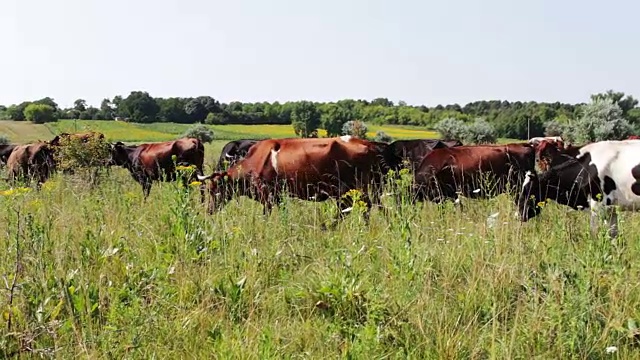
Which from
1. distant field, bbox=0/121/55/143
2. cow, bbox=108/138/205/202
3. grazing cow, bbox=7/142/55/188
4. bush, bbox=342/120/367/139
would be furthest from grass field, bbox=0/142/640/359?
distant field, bbox=0/121/55/143

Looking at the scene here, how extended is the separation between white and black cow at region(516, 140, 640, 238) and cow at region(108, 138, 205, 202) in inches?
339

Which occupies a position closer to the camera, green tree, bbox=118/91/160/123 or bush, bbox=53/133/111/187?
bush, bbox=53/133/111/187

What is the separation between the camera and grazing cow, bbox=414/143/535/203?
970cm

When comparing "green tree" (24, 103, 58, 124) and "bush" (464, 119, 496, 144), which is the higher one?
"green tree" (24, 103, 58, 124)

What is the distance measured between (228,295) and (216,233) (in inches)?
49.9

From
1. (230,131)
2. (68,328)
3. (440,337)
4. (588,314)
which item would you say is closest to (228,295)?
(68,328)

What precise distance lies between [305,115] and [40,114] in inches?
1672

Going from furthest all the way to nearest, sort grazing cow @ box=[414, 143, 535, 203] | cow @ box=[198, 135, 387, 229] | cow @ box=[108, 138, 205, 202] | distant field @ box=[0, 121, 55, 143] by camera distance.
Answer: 1. distant field @ box=[0, 121, 55, 143]
2. cow @ box=[108, 138, 205, 202]
3. grazing cow @ box=[414, 143, 535, 203]
4. cow @ box=[198, 135, 387, 229]

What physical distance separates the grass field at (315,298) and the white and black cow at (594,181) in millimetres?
2562

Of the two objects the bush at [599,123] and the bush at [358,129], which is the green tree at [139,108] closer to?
the bush at [358,129]

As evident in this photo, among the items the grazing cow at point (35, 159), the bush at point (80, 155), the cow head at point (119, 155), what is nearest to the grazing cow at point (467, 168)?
the bush at point (80, 155)

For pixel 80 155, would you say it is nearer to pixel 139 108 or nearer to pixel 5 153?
pixel 5 153

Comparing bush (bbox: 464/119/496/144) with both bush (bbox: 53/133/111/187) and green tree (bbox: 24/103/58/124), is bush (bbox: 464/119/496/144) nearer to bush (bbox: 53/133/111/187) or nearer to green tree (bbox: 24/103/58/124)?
bush (bbox: 53/133/111/187)

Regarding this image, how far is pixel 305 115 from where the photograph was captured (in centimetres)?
9431
